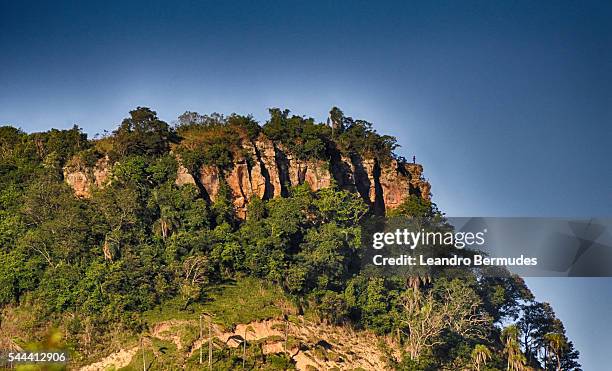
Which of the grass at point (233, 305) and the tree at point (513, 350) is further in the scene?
the tree at point (513, 350)

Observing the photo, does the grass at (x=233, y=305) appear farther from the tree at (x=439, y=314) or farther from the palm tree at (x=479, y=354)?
the palm tree at (x=479, y=354)

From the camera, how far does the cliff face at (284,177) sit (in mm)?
51156

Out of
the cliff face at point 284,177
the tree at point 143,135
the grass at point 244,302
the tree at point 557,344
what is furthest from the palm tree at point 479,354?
the tree at point 143,135

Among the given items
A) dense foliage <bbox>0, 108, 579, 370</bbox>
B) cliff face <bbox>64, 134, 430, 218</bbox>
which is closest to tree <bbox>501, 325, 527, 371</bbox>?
dense foliage <bbox>0, 108, 579, 370</bbox>

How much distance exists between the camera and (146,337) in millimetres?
41438

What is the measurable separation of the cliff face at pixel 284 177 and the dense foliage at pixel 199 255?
30.0 inches

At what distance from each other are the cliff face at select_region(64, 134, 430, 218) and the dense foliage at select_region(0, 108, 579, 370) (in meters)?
0.76

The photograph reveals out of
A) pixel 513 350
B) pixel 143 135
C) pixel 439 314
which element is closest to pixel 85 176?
pixel 143 135

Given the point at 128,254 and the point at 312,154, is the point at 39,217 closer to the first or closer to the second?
the point at 128,254

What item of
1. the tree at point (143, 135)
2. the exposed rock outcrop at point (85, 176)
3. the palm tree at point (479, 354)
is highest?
the tree at point (143, 135)

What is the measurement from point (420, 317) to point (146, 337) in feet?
51.2

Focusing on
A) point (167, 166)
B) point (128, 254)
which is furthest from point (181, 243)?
point (167, 166)

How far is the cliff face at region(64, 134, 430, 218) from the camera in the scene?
51156 millimetres

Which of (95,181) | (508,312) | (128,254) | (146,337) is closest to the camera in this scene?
(146,337)
